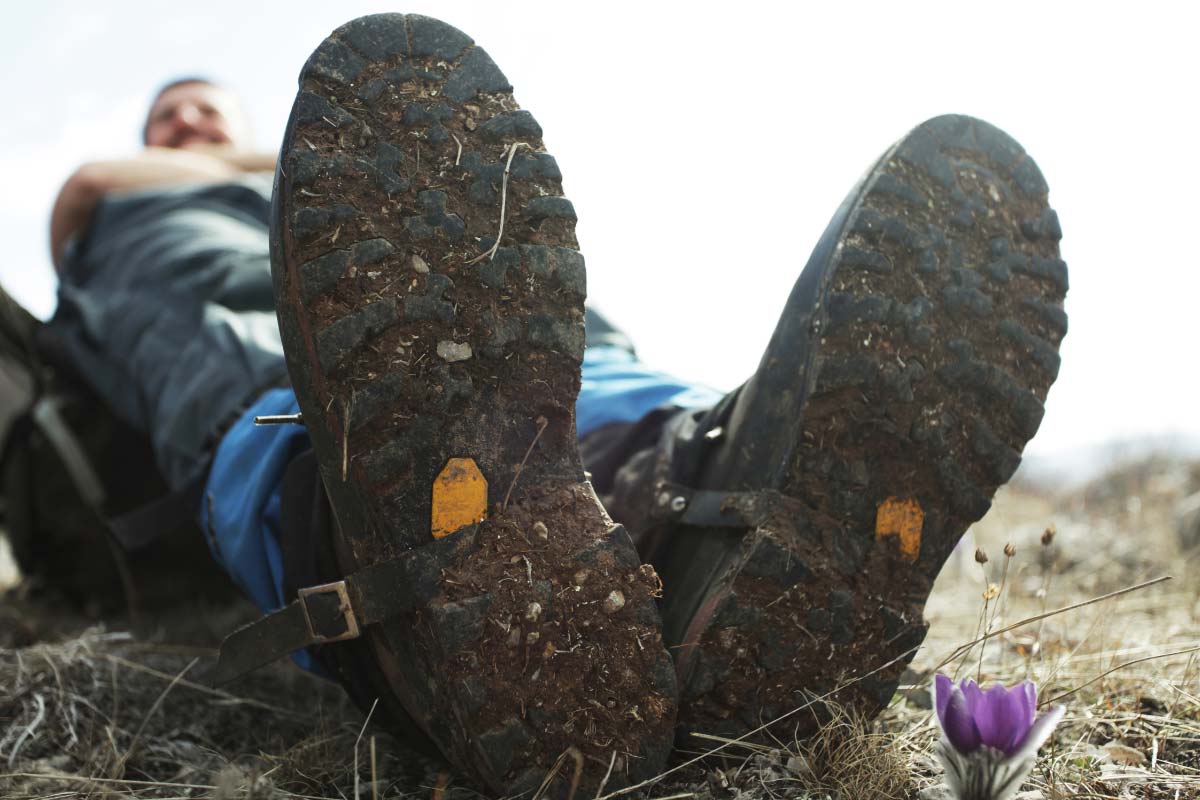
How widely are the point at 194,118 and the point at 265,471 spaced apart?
2662 millimetres

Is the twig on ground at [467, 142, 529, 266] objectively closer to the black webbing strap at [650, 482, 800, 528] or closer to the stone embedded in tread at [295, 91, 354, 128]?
the stone embedded in tread at [295, 91, 354, 128]

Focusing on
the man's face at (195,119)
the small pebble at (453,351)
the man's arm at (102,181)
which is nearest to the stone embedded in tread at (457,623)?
the small pebble at (453,351)

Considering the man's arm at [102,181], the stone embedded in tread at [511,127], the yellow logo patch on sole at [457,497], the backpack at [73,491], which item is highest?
the stone embedded in tread at [511,127]

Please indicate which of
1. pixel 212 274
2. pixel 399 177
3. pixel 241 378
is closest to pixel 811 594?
pixel 399 177

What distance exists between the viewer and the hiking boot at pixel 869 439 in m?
1.06

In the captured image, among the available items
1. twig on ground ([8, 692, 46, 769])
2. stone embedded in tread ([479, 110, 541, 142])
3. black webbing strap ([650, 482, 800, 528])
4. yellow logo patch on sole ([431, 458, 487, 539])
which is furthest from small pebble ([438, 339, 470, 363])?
twig on ground ([8, 692, 46, 769])

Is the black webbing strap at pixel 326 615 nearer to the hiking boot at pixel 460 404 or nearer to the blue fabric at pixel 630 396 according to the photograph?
the hiking boot at pixel 460 404

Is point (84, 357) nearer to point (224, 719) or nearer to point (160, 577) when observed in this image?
point (160, 577)

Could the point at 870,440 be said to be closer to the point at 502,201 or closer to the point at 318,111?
the point at 502,201

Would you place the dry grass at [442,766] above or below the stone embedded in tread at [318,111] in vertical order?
below

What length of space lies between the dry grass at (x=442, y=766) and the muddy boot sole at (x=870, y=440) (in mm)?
67

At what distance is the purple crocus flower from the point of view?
82cm

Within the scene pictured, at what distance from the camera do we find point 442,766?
1.12 meters

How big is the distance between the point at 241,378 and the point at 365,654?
2.04 feet
